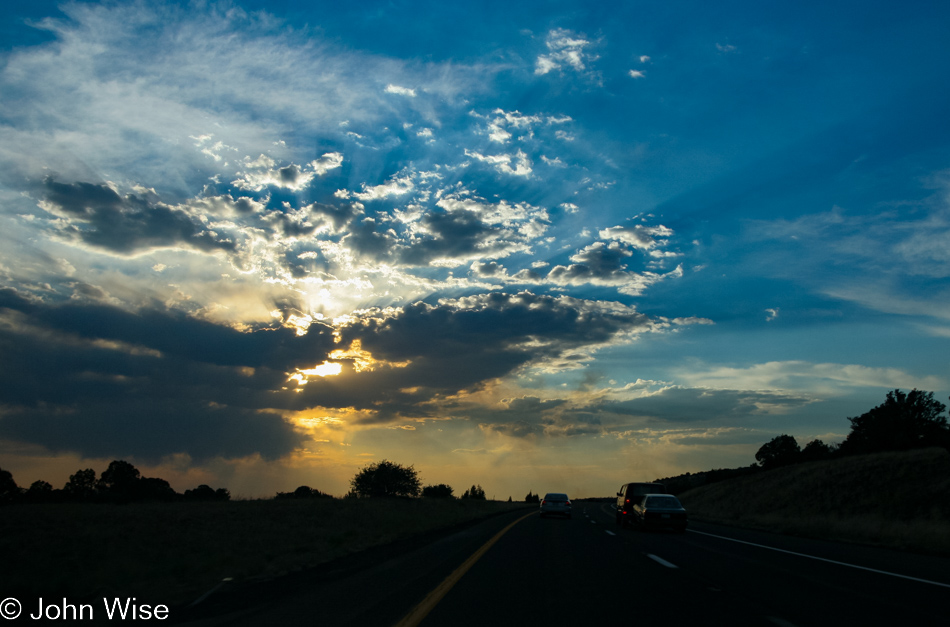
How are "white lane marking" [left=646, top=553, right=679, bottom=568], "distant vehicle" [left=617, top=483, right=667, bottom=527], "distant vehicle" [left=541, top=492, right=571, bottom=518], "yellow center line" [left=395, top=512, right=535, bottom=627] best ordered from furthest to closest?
"distant vehicle" [left=541, top=492, right=571, bottom=518]
"distant vehicle" [left=617, top=483, right=667, bottom=527]
"white lane marking" [left=646, top=553, right=679, bottom=568]
"yellow center line" [left=395, top=512, right=535, bottom=627]

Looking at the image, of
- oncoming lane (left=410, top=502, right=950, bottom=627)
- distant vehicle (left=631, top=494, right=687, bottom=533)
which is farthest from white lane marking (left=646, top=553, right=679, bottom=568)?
distant vehicle (left=631, top=494, right=687, bottom=533)

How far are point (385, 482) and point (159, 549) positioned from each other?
77.9 meters

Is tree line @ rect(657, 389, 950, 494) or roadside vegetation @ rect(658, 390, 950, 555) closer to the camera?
roadside vegetation @ rect(658, 390, 950, 555)

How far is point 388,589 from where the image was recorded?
9.75m

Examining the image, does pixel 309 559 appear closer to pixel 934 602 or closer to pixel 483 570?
pixel 483 570

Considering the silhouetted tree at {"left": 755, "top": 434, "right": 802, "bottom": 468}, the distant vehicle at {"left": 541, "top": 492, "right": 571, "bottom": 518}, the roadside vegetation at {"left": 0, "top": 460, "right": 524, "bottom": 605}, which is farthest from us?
the silhouetted tree at {"left": 755, "top": 434, "right": 802, "bottom": 468}

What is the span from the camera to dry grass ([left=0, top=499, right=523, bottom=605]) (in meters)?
11.0

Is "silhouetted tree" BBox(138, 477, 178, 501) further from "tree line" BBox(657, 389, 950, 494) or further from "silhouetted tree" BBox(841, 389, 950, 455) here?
"silhouetted tree" BBox(841, 389, 950, 455)

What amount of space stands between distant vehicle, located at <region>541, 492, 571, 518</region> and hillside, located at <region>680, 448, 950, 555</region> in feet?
30.1

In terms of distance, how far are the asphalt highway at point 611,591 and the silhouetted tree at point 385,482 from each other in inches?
3167

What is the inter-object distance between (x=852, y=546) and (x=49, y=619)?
786 inches

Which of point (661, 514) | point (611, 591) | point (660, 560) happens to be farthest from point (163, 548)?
point (661, 514)

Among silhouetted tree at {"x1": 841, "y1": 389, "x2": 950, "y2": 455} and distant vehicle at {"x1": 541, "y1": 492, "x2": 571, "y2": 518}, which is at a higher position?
silhouetted tree at {"x1": 841, "y1": 389, "x2": 950, "y2": 455}

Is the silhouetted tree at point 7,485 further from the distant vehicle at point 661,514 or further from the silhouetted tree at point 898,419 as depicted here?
the silhouetted tree at point 898,419
